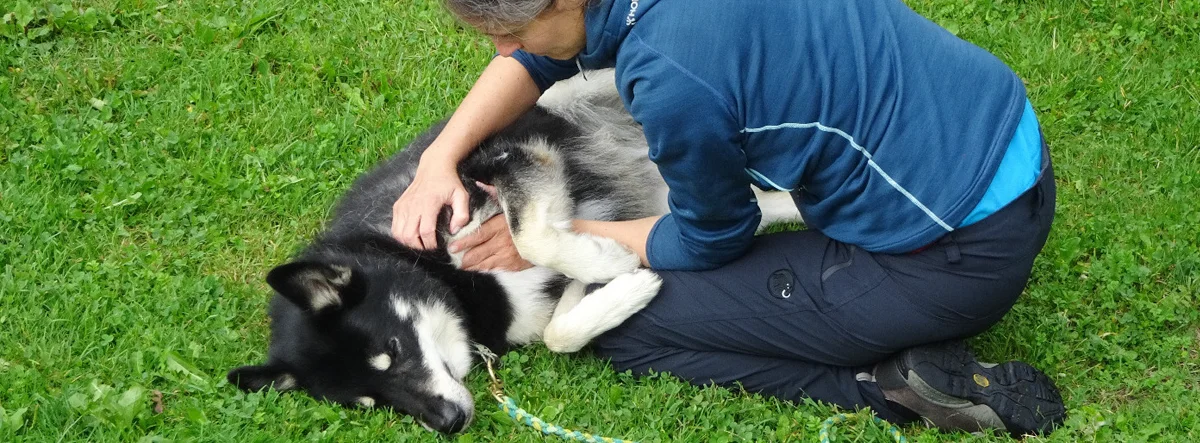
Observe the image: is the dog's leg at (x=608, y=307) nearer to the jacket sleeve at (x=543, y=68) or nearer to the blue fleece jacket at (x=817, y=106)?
the blue fleece jacket at (x=817, y=106)

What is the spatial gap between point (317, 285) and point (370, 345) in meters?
0.28

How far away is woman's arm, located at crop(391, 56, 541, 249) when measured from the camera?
3453 millimetres

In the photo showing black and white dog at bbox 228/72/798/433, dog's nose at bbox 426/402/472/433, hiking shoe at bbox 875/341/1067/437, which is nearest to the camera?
hiking shoe at bbox 875/341/1067/437

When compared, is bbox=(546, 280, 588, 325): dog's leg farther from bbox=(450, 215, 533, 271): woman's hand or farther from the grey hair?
the grey hair

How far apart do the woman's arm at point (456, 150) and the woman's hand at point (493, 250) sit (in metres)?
0.11

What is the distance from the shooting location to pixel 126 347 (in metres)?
3.54

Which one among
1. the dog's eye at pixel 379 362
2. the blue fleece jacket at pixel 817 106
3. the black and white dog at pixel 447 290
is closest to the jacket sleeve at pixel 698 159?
the blue fleece jacket at pixel 817 106

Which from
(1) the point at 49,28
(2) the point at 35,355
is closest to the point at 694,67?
(2) the point at 35,355

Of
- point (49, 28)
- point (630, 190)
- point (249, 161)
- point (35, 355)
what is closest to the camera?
point (35, 355)

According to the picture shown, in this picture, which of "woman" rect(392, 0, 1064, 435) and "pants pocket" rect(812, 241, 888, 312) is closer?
"woman" rect(392, 0, 1064, 435)

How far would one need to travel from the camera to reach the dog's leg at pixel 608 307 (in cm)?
330

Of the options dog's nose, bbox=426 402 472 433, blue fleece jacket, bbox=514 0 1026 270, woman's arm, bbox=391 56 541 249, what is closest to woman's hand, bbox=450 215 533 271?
woman's arm, bbox=391 56 541 249

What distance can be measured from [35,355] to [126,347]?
293 millimetres

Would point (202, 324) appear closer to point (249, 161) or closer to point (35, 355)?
point (35, 355)
